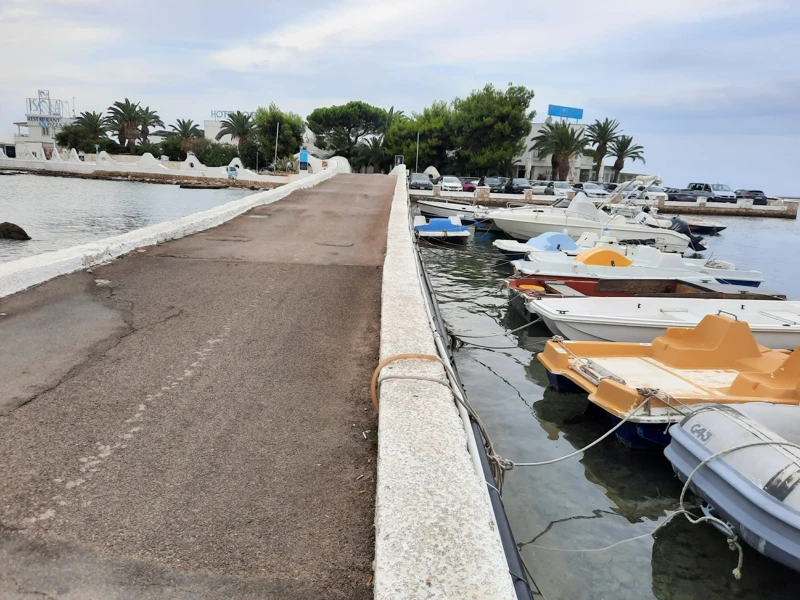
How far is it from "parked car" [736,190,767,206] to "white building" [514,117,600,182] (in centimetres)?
1672

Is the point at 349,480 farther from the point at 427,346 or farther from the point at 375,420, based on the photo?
the point at 427,346

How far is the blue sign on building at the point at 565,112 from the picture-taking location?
73.1m

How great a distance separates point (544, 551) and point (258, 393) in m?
2.81

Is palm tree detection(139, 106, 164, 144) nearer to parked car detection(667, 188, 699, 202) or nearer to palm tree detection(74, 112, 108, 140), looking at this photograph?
palm tree detection(74, 112, 108, 140)

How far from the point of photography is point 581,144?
202ft

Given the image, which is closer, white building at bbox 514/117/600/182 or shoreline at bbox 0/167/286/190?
shoreline at bbox 0/167/286/190

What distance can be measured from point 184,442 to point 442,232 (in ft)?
66.8

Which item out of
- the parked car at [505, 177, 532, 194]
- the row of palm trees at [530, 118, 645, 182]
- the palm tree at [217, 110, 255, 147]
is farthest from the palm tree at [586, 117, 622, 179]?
the palm tree at [217, 110, 255, 147]

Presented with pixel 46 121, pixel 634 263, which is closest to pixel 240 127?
pixel 46 121

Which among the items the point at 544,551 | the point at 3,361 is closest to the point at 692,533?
the point at 544,551

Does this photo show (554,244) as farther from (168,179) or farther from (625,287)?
(168,179)

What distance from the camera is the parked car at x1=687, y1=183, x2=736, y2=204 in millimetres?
54469

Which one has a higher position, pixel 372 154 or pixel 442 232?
pixel 372 154

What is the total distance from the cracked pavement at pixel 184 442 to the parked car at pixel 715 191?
57.4 m
